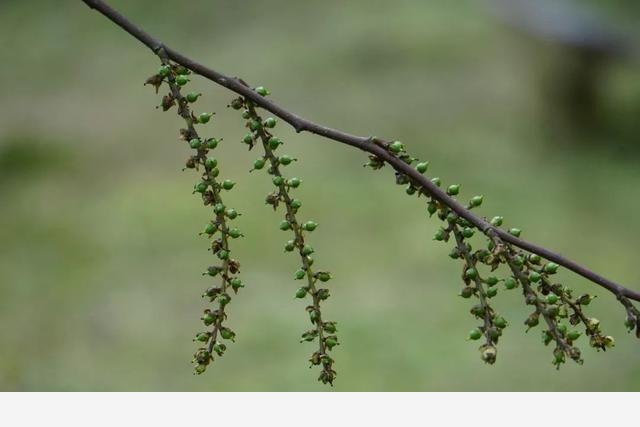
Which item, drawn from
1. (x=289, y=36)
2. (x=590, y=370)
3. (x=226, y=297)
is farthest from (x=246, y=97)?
(x=289, y=36)

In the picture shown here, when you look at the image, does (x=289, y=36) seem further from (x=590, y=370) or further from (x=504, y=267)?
(x=590, y=370)

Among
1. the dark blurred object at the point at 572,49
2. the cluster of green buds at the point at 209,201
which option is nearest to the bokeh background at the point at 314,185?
the dark blurred object at the point at 572,49

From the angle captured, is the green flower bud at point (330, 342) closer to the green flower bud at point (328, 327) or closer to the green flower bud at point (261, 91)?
the green flower bud at point (328, 327)

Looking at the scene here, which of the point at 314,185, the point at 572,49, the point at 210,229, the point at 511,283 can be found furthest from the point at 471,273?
the point at 572,49

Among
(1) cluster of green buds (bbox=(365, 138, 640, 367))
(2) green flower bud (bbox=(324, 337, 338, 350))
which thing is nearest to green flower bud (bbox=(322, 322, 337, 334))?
(2) green flower bud (bbox=(324, 337, 338, 350))

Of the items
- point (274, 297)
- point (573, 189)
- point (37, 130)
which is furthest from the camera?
point (37, 130)

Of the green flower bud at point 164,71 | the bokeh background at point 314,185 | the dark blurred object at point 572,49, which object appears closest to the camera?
the green flower bud at point 164,71
